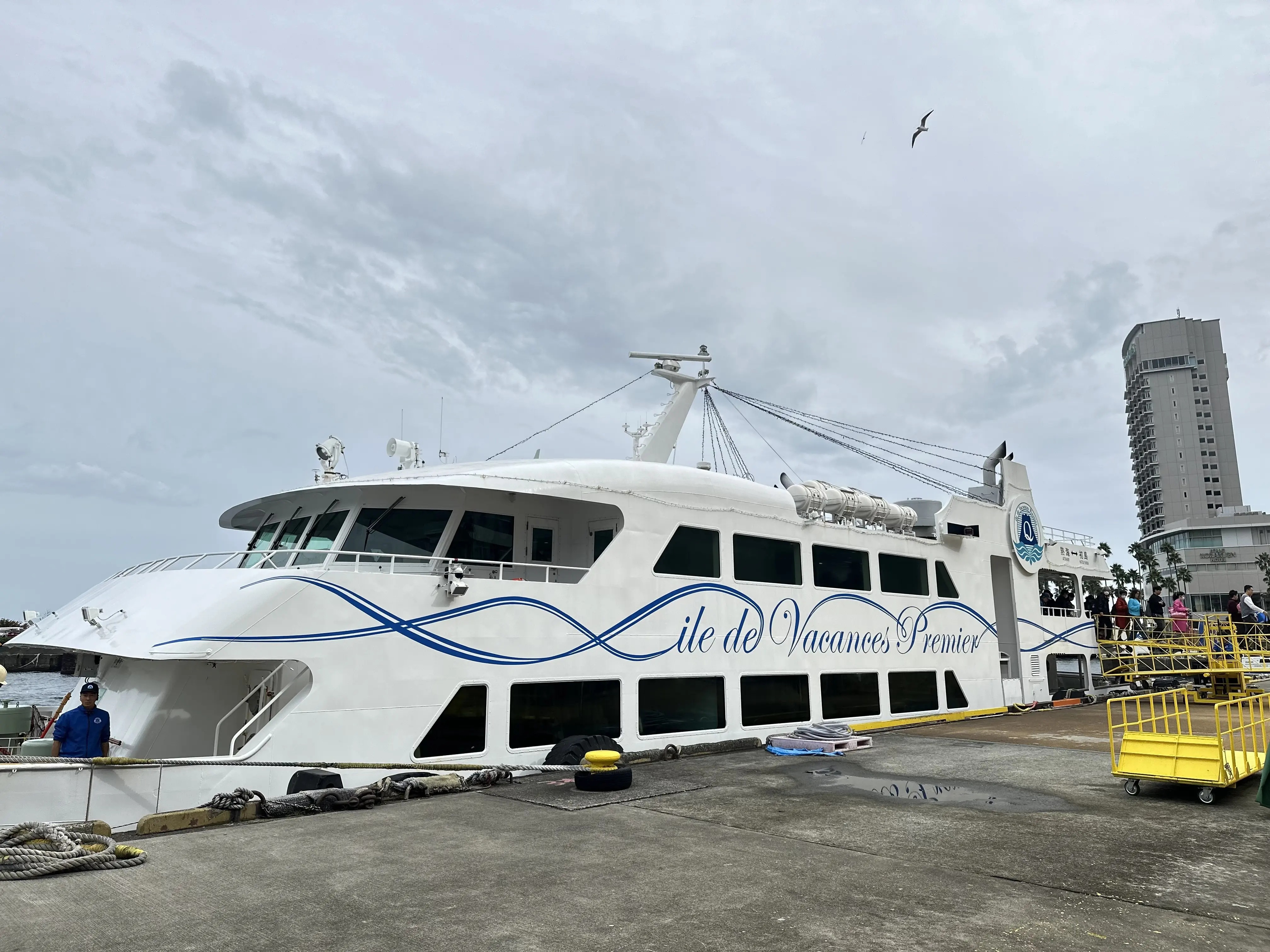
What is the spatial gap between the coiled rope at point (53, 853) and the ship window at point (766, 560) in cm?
961

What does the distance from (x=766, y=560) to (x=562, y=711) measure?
5.11m

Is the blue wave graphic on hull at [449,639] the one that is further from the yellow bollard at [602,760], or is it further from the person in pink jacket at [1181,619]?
the person in pink jacket at [1181,619]

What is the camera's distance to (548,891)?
5.83m

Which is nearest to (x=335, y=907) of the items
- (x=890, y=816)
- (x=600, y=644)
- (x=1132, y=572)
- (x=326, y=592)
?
(x=326, y=592)

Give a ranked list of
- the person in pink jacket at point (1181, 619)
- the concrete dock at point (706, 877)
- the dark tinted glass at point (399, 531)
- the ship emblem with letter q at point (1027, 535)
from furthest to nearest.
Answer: the person in pink jacket at point (1181, 619), the ship emblem with letter q at point (1027, 535), the dark tinted glass at point (399, 531), the concrete dock at point (706, 877)

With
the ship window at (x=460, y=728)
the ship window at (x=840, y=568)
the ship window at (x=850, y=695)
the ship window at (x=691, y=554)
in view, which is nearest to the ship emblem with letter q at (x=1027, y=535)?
the ship window at (x=840, y=568)

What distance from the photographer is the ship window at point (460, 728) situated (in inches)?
396

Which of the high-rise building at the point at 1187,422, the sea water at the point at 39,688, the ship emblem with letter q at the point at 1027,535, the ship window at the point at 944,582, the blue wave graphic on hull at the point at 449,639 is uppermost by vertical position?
the high-rise building at the point at 1187,422

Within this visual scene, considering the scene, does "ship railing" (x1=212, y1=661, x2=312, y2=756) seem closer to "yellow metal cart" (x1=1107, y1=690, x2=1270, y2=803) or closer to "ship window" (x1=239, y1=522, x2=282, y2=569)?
"ship window" (x1=239, y1=522, x2=282, y2=569)

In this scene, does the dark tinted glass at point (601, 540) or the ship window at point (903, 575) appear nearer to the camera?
the dark tinted glass at point (601, 540)

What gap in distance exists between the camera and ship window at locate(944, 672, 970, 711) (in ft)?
59.0

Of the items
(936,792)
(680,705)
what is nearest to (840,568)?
(680,705)

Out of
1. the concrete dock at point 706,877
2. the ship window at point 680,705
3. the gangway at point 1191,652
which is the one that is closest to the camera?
the concrete dock at point 706,877

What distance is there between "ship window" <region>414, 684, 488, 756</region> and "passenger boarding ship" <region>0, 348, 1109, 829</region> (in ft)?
0.09
